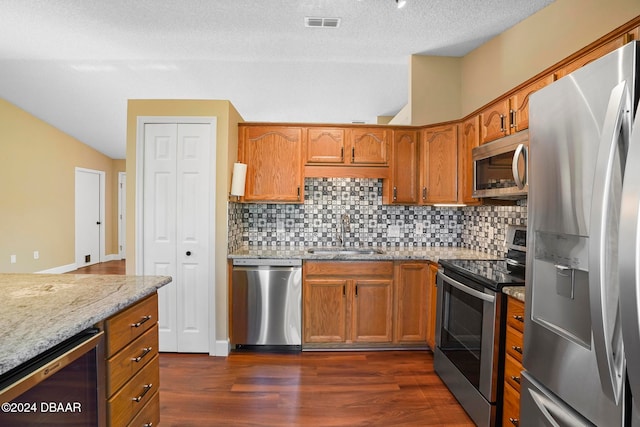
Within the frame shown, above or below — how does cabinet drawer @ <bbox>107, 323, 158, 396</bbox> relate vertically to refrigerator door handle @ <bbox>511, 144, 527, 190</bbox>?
below

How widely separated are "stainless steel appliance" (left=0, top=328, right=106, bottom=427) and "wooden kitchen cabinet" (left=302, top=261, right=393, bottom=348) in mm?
1865

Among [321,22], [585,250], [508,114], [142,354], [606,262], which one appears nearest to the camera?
[606,262]

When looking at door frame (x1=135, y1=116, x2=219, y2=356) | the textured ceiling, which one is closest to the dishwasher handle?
door frame (x1=135, y1=116, x2=219, y2=356)

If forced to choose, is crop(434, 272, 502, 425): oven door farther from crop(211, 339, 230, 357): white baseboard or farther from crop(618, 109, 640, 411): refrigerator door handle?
crop(211, 339, 230, 357): white baseboard

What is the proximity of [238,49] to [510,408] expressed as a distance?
3.54 metres

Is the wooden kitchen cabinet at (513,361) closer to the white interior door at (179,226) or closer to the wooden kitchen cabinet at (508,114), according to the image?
the wooden kitchen cabinet at (508,114)

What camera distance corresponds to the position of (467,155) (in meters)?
2.94

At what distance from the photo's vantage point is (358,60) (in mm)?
3408

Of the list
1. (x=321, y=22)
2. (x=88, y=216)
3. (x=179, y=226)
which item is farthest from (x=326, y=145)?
(x=88, y=216)

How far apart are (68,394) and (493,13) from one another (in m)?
3.51

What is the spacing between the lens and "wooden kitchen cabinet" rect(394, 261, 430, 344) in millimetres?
3025

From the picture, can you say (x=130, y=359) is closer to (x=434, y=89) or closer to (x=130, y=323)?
(x=130, y=323)

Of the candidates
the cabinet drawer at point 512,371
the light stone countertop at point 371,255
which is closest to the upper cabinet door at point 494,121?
the light stone countertop at point 371,255

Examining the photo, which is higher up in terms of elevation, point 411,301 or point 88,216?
point 88,216
